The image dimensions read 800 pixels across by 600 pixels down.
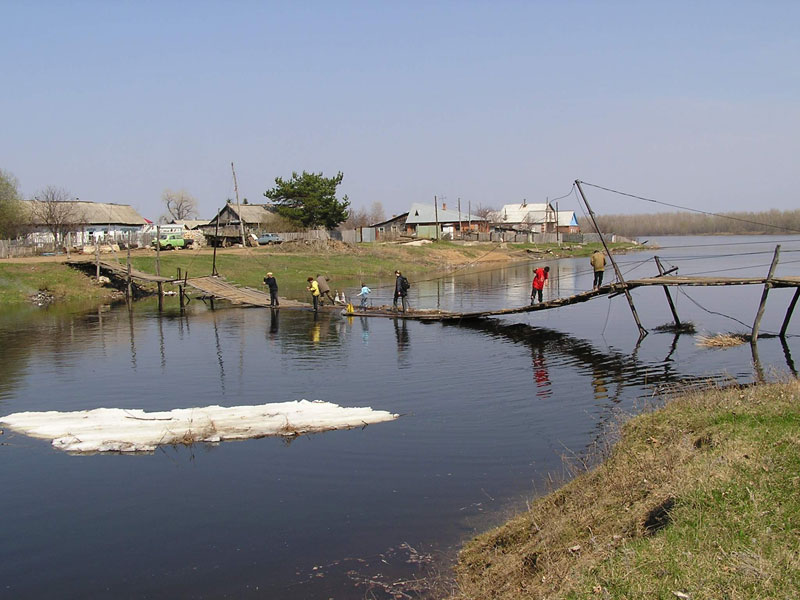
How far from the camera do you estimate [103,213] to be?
314 ft

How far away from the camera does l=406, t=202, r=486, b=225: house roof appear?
12094 centimetres

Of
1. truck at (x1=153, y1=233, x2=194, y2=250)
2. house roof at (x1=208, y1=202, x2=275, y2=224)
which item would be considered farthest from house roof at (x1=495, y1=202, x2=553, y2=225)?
truck at (x1=153, y1=233, x2=194, y2=250)

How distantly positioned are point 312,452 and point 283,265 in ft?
186

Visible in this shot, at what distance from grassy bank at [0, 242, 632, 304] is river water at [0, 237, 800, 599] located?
18146 millimetres

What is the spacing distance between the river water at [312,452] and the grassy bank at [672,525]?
157 centimetres

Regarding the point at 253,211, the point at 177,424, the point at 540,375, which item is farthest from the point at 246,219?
the point at 177,424

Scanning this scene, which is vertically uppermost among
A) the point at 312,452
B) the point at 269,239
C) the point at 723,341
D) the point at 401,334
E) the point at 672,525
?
the point at 269,239

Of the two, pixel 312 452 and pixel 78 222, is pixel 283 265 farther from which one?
pixel 312 452

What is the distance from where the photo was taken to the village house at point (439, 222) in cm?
11862

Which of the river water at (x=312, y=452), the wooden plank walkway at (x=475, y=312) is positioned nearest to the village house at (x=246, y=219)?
the wooden plank walkway at (x=475, y=312)

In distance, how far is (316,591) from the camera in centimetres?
1052

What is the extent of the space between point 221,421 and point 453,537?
8124mm

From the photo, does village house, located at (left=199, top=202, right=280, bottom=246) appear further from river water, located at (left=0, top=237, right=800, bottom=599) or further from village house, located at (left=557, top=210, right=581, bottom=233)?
village house, located at (left=557, top=210, right=581, bottom=233)

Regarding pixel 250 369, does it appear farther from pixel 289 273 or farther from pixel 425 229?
pixel 425 229
